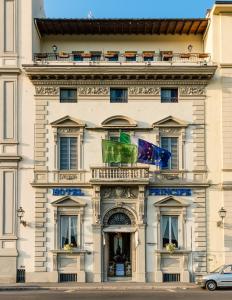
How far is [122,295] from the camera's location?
32406 millimetres

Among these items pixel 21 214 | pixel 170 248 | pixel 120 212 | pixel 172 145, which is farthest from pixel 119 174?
pixel 21 214

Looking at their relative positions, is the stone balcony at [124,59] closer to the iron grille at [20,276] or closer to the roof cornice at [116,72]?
the roof cornice at [116,72]

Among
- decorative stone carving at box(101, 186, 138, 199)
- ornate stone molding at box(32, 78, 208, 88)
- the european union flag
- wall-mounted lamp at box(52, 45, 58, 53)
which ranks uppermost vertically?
wall-mounted lamp at box(52, 45, 58, 53)

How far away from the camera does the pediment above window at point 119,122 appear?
4216cm

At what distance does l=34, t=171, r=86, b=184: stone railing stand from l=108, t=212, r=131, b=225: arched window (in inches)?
112

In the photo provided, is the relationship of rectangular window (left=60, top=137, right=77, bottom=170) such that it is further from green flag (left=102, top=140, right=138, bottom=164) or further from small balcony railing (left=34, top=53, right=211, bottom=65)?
small balcony railing (left=34, top=53, right=211, bottom=65)

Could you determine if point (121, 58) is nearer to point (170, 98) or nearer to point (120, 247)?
point (170, 98)

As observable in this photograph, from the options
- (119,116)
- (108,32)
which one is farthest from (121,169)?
(108,32)

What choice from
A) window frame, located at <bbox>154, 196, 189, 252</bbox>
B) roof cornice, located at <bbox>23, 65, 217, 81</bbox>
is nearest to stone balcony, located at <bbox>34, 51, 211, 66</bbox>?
roof cornice, located at <bbox>23, 65, 217, 81</bbox>

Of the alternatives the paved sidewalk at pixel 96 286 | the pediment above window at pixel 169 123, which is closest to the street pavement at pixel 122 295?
Answer: the paved sidewalk at pixel 96 286

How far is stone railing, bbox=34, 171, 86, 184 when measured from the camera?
137 feet

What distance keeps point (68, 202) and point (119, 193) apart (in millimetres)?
3052

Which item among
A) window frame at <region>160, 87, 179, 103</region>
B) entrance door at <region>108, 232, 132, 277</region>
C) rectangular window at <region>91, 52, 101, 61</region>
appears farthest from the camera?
rectangular window at <region>91, 52, 101, 61</region>

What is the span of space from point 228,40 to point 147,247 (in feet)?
44.0
